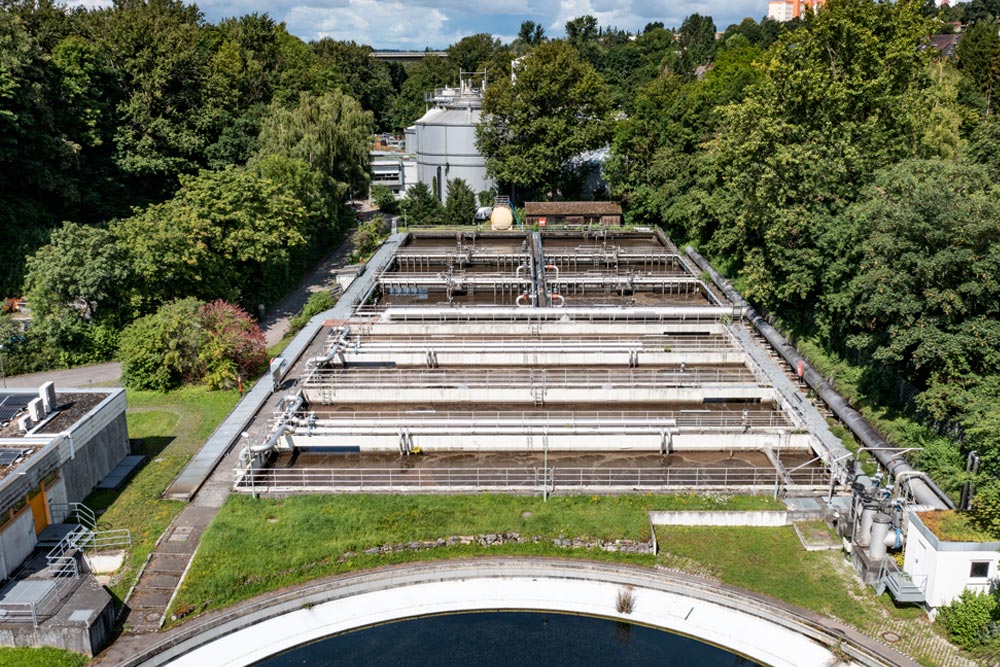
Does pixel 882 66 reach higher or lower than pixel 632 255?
higher

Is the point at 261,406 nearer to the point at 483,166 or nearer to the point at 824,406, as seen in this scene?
the point at 824,406

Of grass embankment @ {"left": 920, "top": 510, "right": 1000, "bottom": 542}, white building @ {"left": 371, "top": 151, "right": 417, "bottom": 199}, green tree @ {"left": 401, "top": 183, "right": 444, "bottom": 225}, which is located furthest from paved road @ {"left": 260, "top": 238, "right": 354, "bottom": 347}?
grass embankment @ {"left": 920, "top": 510, "right": 1000, "bottom": 542}

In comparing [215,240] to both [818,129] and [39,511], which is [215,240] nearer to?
[39,511]

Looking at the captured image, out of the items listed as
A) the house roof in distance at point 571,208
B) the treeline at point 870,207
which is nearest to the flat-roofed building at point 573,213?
the house roof in distance at point 571,208

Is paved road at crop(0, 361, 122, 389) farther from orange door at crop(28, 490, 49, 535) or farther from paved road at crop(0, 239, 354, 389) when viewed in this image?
orange door at crop(28, 490, 49, 535)

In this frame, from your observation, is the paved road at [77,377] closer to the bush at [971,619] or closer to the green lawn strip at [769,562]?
the green lawn strip at [769,562]

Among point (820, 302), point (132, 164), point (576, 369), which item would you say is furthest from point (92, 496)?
point (132, 164)
